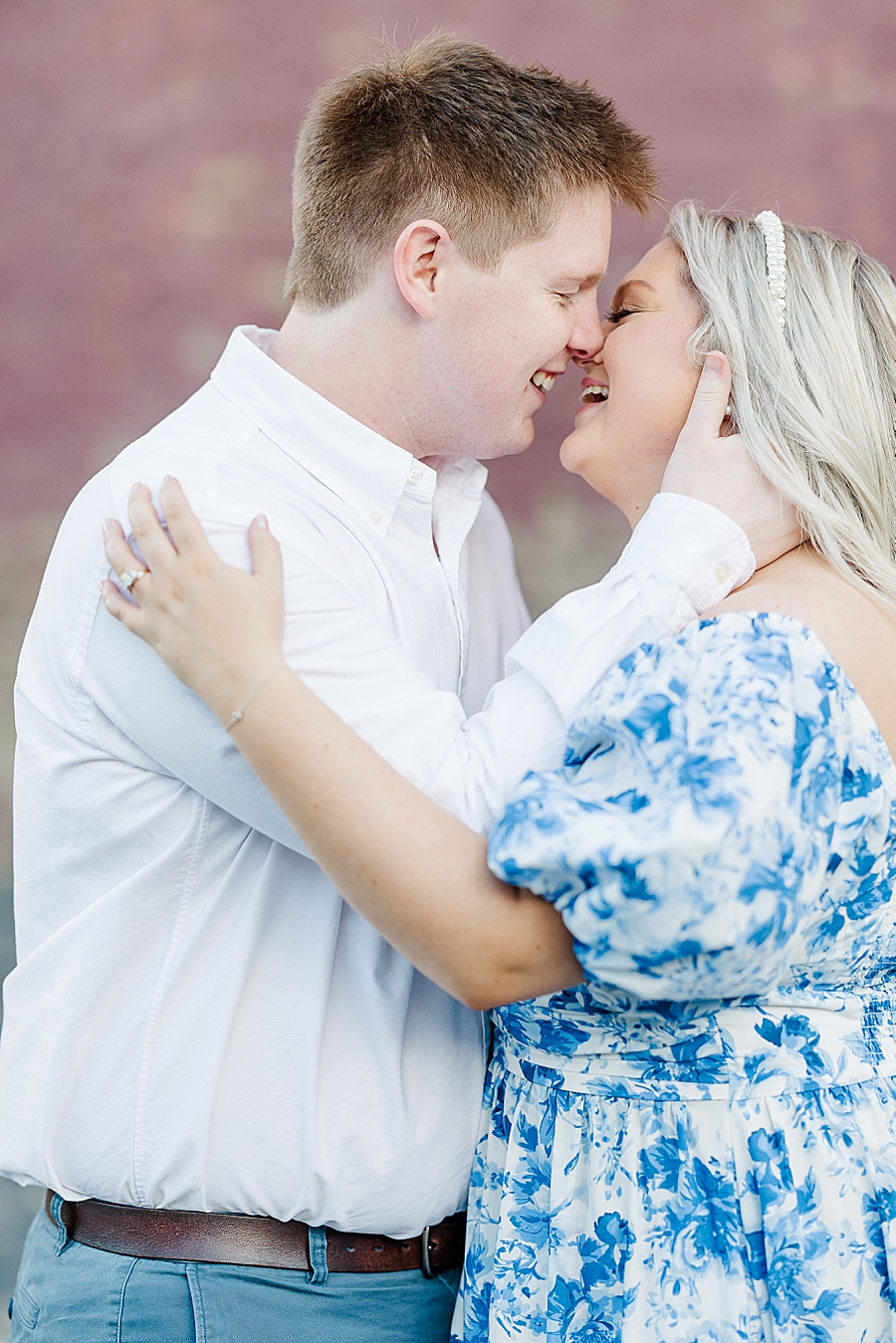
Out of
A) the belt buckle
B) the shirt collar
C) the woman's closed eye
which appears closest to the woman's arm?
the shirt collar

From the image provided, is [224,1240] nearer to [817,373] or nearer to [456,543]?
[456,543]

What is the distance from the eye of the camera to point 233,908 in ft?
3.89

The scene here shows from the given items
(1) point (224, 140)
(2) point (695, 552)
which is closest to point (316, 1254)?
(2) point (695, 552)

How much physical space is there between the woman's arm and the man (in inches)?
2.0

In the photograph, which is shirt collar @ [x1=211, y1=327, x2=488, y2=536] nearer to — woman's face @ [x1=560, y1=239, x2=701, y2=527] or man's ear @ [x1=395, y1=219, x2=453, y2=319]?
man's ear @ [x1=395, y1=219, x2=453, y2=319]

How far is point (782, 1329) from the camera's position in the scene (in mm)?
1083

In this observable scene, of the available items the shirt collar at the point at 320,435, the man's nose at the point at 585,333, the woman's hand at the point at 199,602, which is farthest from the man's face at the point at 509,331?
the woman's hand at the point at 199,602

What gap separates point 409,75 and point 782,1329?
4.87 feet

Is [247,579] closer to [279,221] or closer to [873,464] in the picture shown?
[873,464]

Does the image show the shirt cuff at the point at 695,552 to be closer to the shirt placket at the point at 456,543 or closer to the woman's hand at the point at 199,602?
the shirt placket at the point at 456,543

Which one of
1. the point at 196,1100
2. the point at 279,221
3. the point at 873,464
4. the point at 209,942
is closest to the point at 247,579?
the point at 209,942

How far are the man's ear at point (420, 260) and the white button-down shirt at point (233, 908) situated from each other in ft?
0.95

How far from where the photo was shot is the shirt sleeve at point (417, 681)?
1.07 meters

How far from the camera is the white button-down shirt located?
1110 millimetres
